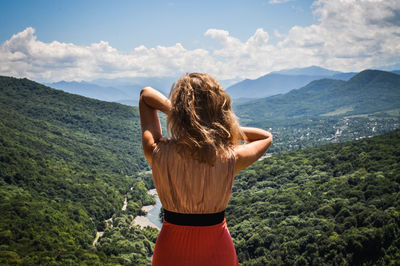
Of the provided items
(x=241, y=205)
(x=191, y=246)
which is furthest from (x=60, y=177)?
(x=191, y=246)

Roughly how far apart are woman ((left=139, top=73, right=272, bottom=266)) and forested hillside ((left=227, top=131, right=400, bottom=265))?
1585 inches

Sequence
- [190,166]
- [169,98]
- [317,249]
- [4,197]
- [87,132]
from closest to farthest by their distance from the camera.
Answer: [190,166]
[169,98]
[317,249]
[4,197]
[87,132]

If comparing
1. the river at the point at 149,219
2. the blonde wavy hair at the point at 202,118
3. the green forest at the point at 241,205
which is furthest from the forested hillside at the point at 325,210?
the blonde wavy hair at the point at 202,118

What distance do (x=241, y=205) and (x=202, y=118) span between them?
64506mm

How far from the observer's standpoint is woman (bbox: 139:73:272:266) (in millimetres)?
1938

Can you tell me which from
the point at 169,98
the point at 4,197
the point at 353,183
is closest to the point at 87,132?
the point at 4,197

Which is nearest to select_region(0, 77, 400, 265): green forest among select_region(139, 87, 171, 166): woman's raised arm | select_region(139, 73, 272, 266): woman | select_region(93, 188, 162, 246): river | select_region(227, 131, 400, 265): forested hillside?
select_region(227, 131, 400, 265): forested hillside

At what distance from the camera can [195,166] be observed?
1936mm

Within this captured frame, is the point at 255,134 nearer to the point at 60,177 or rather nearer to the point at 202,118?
the point at 202,118

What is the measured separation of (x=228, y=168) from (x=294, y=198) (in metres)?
60.4

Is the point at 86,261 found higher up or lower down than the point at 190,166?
lower down

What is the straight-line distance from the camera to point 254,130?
2.19 meters

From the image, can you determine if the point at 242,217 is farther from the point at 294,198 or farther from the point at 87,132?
the point at 87,132

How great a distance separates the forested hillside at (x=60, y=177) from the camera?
46188 mm
